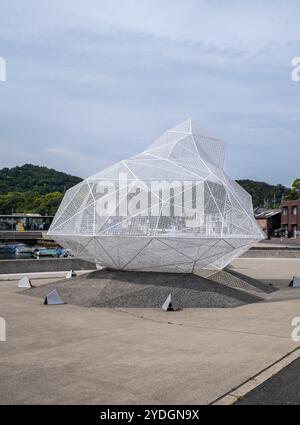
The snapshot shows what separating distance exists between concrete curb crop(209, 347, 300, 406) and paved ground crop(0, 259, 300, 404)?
13 cm

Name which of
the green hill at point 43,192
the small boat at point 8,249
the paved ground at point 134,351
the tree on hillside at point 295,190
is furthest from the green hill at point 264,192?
the paved ground at point 134,351

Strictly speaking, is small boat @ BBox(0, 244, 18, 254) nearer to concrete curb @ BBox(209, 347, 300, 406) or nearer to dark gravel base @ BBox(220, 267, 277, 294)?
dark gravel base @ BBox(220, 267, 277, 294)

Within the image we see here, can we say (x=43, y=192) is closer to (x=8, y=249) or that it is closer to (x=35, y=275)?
(x=8, y=249)

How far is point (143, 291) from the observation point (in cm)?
1700

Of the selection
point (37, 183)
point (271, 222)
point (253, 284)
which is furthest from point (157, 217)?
point (37, 183)

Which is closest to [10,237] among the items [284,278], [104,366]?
[284,278]

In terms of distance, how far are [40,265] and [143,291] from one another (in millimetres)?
13511

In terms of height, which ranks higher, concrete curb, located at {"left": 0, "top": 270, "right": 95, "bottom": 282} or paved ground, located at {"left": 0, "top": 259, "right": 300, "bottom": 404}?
paved ground, located at {"left": 0, "top": 259, "right": 300, "bottom": 404}

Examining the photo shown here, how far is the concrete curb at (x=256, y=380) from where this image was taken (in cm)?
687

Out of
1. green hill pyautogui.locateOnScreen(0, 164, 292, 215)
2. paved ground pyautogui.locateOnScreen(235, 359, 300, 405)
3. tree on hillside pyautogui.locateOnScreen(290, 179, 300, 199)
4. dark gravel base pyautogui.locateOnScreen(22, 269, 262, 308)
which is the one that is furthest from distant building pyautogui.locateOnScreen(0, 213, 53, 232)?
paved ground pyautogui.locateOnScreen(235, 359, 300, 405)

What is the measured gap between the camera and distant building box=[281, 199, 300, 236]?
83.6m

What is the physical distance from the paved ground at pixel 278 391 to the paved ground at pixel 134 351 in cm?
42

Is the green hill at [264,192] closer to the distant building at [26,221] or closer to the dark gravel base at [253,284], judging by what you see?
the distant building at [26,221]
